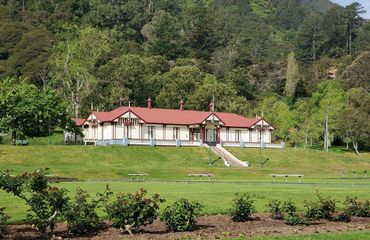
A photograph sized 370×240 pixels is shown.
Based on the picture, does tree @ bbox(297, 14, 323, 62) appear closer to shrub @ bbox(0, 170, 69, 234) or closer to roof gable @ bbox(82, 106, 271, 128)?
roof gable @ bbox(82, 106, 271, 128)

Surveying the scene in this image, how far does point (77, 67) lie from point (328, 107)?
44480 millimetres

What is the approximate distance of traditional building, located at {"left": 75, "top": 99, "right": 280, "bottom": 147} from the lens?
7488 cm

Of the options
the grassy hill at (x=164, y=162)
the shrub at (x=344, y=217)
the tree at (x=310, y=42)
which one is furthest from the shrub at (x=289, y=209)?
the tree at (x=310, y=42)

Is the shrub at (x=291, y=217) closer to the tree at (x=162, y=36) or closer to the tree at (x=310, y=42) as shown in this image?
the tree at (x=162, y=36)

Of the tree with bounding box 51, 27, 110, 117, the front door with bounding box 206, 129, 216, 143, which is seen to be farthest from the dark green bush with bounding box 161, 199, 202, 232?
the tree with bounding box 51, 27, 110, 117

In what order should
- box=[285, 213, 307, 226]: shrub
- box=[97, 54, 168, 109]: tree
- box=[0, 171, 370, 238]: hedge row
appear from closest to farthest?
1. box=[0, 171, 370, 238]: hedge row
2. box=[285, 213, 307, 226]: shrub
3. box=[97, 54, 168, 109]: tree

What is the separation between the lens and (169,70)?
12044cm

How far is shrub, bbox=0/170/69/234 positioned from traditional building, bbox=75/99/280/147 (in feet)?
178

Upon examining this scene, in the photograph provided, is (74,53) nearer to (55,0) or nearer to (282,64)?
(282,64)

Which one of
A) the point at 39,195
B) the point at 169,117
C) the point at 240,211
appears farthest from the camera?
the point at 169,117

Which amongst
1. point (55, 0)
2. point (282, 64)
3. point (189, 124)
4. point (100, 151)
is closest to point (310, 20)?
point (282, 64)

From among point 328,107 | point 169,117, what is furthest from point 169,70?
point 169,117

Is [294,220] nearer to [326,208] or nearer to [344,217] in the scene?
[326,208]

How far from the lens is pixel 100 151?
6350 cm
